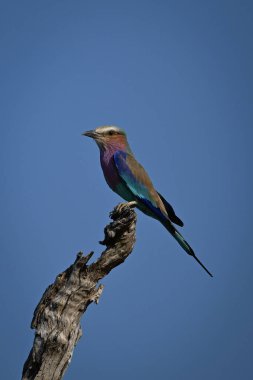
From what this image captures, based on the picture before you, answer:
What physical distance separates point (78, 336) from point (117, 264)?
900 mm

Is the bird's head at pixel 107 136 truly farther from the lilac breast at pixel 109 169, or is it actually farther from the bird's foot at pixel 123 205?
the bird's foot at pixel 123 205

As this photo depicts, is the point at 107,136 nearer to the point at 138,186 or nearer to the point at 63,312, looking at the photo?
the point at 138,186

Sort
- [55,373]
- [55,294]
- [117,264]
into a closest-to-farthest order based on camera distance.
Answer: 1. [55,373]
2. [55,294]
3. [117,264]

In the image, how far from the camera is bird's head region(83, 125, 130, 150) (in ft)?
28.2

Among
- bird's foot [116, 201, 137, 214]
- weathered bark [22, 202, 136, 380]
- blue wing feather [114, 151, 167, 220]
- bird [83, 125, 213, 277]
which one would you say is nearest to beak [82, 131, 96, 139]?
bird [83, 125, 213, 277]

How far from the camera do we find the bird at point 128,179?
7.88 metres

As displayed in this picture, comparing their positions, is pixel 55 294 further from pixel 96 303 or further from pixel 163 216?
pixel 163 216

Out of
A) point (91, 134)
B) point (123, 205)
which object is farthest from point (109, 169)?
point (123, 205)

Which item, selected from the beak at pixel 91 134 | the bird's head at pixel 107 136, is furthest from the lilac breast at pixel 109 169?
the beak at pixel 91 134

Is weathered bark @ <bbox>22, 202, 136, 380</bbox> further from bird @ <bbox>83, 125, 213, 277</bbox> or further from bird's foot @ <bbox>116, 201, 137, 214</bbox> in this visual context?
bird @ <bbox>83, 125, 213, 277</bbox>

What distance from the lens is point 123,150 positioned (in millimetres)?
8609

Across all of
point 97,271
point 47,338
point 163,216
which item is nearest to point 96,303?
point 97,271

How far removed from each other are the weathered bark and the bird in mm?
2703

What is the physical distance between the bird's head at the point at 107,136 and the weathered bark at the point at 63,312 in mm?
3635
